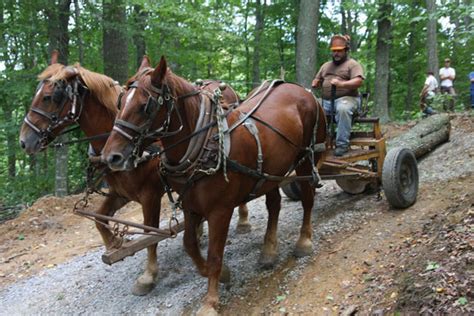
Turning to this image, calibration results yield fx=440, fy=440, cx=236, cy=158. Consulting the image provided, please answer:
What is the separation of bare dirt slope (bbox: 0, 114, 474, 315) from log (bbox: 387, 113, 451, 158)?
1.16 feet

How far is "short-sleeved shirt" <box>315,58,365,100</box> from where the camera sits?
5.73m

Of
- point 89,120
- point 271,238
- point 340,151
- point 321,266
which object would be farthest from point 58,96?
point 340,151

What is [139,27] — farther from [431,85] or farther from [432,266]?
[432,266]

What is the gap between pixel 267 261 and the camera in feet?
16.0

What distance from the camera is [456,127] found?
30.9ft

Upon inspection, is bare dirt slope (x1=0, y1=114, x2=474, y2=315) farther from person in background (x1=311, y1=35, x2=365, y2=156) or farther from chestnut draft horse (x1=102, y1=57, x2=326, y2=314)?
person in background (x1=311, y1=35, x2=365, y2=156)

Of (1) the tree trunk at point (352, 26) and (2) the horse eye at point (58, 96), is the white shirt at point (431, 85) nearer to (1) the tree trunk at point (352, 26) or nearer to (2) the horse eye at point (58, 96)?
(1) the tree trunk at point (352, 26)

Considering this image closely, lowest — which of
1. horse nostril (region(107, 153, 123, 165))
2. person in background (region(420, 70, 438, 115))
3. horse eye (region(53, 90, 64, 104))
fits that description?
horse nostril (region(107, 153, 123, 165))

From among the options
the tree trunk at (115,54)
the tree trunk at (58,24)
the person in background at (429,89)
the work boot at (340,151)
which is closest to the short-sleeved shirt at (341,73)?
the work boot at (340,151)

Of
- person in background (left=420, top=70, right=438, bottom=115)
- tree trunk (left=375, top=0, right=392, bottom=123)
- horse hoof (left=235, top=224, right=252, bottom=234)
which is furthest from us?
tree trunk (left=375, top=0, right=392, bottom=123)

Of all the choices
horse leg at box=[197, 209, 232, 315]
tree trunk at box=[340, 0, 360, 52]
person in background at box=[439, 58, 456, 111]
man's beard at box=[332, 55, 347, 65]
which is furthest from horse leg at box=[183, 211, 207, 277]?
tree trunk at box=[340, 0, 360, 52]

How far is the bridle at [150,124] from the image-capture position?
3.34m

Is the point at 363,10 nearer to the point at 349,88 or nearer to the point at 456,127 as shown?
the point at 456,127

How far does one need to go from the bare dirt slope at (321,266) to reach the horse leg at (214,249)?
287mm
